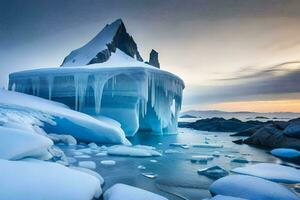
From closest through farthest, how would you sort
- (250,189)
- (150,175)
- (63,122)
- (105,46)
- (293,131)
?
(250,189) → (150,175) → (63,122) → (293,131) → (105,46)

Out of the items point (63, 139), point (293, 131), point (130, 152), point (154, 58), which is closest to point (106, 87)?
point (63, 139)

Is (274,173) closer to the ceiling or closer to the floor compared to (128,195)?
closer to the floor

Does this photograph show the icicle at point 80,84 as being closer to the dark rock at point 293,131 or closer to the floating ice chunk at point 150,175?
the floating ice chunk at point 150,175

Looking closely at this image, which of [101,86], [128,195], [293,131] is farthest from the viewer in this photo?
[101,86]

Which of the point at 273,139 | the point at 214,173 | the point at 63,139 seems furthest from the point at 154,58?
the point at 214,173

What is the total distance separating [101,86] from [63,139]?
5.19 meters

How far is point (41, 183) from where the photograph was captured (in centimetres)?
401

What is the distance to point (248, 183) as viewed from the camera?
5410 millimetres

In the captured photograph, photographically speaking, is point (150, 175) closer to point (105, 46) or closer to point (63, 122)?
point (63, 122)

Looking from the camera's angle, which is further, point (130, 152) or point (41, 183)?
point (130, 152)

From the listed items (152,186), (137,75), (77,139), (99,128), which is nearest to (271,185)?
(152,186)

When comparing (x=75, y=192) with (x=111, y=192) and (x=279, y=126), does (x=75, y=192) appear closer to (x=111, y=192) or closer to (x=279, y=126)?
(x=111, y=192)

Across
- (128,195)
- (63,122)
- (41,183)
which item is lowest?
(128,195)

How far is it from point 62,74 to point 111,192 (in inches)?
556
